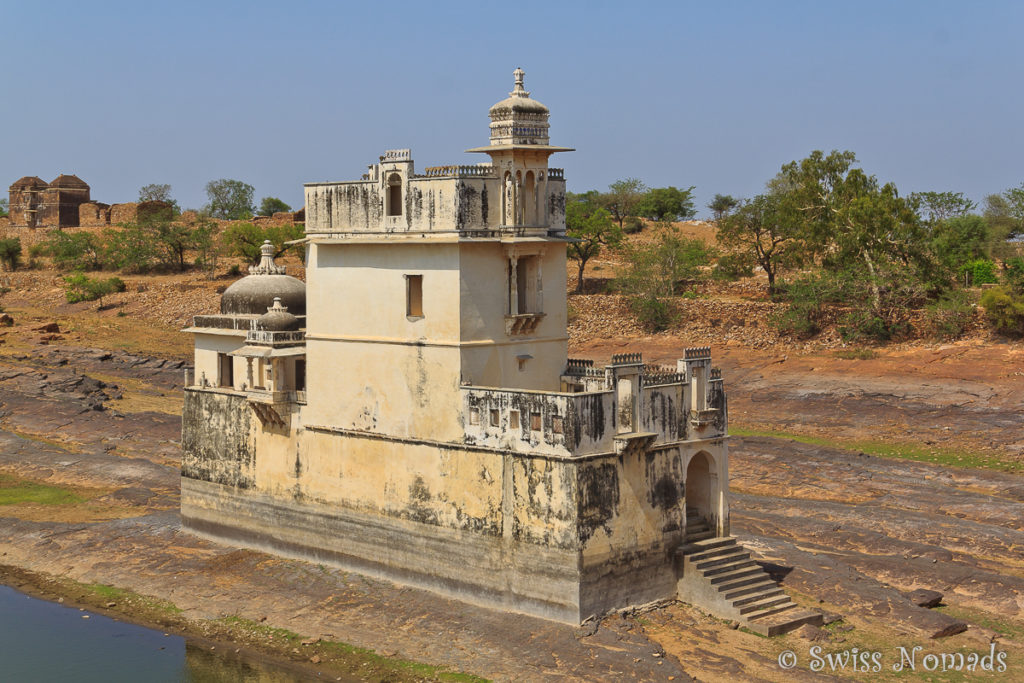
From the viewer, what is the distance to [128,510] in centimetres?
3216

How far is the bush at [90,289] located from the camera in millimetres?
63688

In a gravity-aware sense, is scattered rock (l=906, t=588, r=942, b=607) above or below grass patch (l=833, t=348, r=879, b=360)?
below

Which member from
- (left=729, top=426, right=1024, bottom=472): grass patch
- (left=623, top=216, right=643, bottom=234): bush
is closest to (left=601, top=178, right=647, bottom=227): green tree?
(left=623, top=216, right=643, bottom=234): bush

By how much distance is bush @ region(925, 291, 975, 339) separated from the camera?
44.7 meters

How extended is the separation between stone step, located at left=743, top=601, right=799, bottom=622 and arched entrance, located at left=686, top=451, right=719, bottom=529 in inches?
88.5

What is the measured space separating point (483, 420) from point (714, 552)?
16.8ft

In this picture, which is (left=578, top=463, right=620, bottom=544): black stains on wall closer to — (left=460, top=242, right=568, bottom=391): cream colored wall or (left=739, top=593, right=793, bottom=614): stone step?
(left=739, top=593, right=793, bottom=614): stone step

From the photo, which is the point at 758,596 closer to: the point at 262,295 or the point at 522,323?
the point at 522,323

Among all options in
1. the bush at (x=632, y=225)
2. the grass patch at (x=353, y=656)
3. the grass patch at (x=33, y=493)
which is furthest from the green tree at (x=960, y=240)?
the grass patch at (x=353, y=656)

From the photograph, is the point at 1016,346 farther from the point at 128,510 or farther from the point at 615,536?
the point at 128,510

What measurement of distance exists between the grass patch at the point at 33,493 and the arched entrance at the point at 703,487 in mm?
16469

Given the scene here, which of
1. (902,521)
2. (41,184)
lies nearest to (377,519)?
(902,521)

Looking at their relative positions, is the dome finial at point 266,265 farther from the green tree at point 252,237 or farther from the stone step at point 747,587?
the green tree at point 252,237

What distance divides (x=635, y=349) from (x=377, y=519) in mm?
27526
